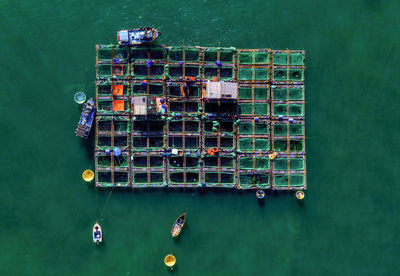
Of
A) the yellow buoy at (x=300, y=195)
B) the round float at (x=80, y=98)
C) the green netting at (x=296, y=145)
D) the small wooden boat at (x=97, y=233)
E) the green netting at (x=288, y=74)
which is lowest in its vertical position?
the small wooden boat at (x=97, y=233)

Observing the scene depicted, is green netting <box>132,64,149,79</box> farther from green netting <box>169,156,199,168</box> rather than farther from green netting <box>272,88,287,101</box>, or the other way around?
green netting <box>272,88,287,101</box>

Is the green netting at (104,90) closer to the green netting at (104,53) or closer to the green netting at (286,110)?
→ the green netting at (104,53)

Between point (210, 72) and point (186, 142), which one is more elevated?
point (210, 72)

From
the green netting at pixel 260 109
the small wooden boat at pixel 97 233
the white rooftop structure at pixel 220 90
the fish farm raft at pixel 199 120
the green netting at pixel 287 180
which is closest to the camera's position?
the white rooftop structure at pixel 220 90

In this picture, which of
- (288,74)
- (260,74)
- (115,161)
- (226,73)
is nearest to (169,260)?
(115,161)

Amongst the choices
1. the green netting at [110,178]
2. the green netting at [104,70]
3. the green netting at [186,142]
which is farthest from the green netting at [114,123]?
the green netting at [186,142]

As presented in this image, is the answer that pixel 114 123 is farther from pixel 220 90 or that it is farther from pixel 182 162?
pixel 220 90
